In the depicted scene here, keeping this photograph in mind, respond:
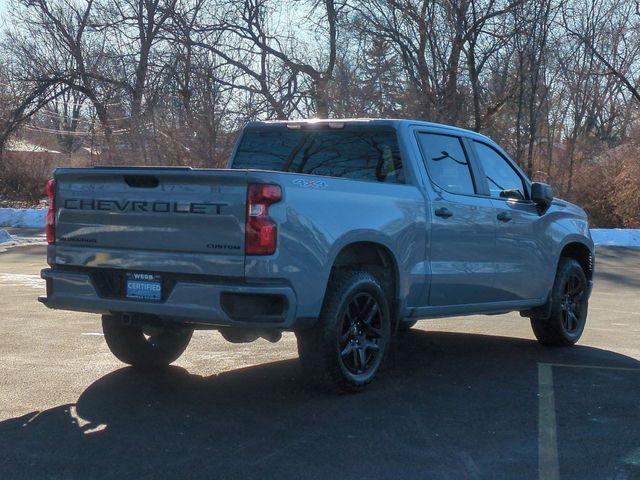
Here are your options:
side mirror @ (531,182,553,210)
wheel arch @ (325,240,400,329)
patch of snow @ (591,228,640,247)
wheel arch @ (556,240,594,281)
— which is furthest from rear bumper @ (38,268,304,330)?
patch of snow @ (591,228,640,247)

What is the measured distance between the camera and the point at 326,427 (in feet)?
19.1

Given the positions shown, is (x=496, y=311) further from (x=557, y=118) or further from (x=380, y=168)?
(x=557, y=118)

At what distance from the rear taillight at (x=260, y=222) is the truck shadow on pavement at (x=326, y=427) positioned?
3.59 feet

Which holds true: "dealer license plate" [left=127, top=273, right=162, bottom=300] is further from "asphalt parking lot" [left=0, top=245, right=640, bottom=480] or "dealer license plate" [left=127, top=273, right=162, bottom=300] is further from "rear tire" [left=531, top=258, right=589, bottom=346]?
"rear tire" [left=531, top=258, right=589, bottom=346]

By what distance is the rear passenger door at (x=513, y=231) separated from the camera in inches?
326

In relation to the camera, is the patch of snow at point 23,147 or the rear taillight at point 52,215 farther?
the patch of snow at point 23,147

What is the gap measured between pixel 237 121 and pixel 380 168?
2211 cm

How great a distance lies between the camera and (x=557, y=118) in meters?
39.2

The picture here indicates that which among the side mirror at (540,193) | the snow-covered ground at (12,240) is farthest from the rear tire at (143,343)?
the snow-covered ground at (12,240)

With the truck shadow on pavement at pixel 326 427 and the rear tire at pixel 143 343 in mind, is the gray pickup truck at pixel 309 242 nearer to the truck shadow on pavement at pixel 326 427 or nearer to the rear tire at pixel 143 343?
the rear tire at pixel 143 343

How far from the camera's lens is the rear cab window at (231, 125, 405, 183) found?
7613mm

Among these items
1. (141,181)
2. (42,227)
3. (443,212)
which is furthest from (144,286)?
(42,227)

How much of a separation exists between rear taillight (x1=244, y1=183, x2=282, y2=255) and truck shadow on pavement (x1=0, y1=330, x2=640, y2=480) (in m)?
1.09

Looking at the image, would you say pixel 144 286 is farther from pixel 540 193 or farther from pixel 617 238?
pixel 617 238
